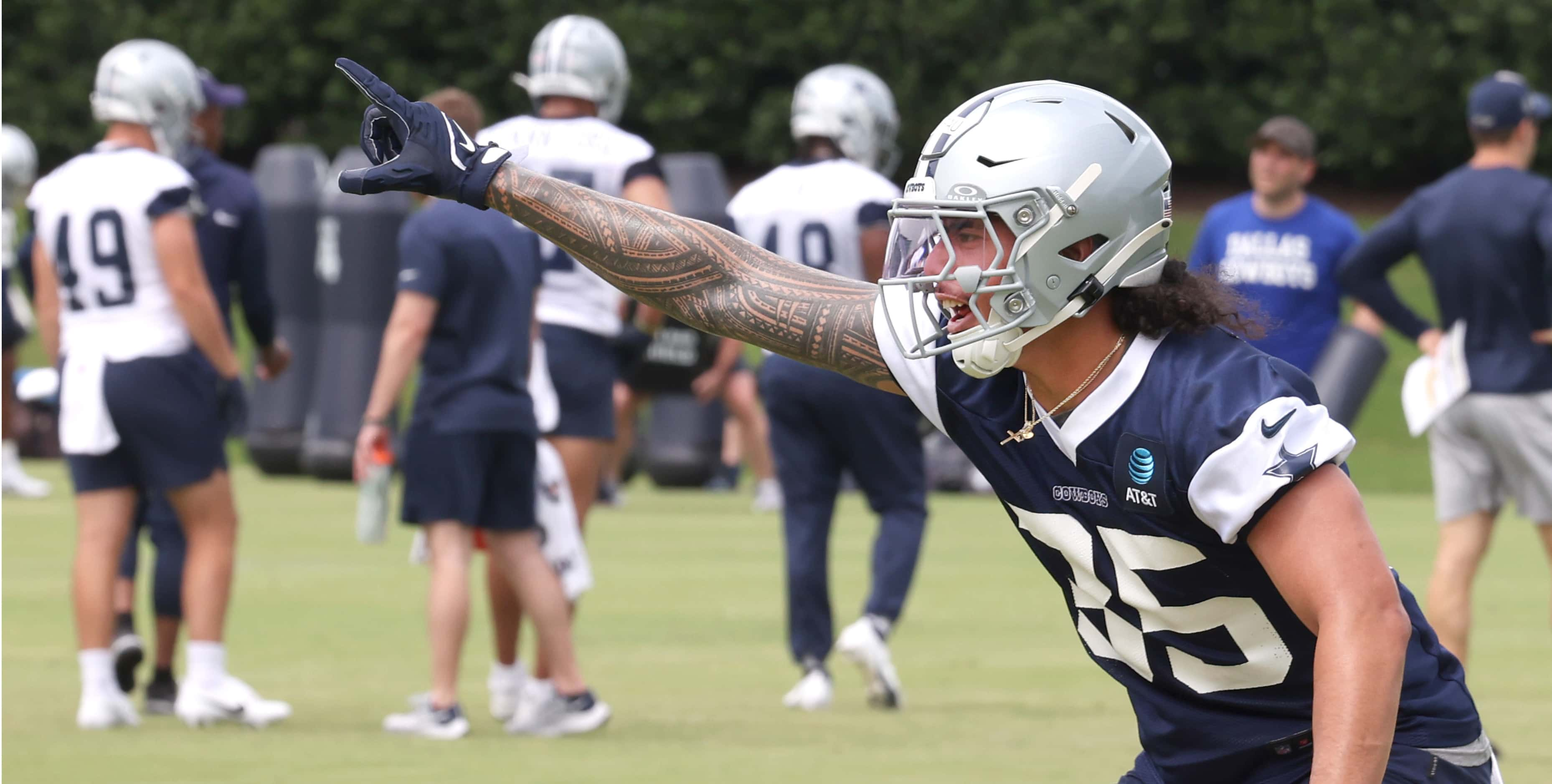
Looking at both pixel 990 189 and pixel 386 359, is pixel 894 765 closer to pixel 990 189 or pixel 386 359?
pixel 386 359

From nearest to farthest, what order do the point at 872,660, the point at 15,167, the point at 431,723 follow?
the point at 431,723
the point at 872,660
the point at 15,167

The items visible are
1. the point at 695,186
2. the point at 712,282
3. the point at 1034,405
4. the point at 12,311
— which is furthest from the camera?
the point at 695,186

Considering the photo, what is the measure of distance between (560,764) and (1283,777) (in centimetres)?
344

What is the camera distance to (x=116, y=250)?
696 centimetres

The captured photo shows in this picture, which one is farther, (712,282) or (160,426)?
(160,426)

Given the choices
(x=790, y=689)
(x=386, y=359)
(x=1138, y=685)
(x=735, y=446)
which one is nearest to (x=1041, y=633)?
(x=790, y=689)

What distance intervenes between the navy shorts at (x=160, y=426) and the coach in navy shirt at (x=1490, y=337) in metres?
4.01

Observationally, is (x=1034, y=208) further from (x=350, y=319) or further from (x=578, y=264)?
(x=350, y=319)

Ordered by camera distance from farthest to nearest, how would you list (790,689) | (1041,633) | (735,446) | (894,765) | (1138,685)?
(735,446) < (1041,633) < (790,689) < (894,765) < (1138,685)

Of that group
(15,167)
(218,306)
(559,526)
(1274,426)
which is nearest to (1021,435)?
(1274,426)

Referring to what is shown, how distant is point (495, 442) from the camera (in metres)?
6.95

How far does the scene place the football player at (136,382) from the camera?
696 centimetres

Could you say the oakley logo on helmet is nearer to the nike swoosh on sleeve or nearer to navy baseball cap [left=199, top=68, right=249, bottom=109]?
the nike swoosh on sleeve

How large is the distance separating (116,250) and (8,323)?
724cm
